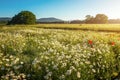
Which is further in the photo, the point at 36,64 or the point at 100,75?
the point at 100,75

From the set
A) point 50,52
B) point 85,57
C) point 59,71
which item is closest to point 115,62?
point 85,57

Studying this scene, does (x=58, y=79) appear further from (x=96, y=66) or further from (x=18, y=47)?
(x=18, y=47)

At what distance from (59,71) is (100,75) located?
212 cm

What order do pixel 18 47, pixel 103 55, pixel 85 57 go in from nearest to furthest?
pixel 85 57
pixel 103 55
pixel 18 47

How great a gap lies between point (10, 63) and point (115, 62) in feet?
13.5

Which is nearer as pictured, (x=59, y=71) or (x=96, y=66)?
(x=59, y=71)

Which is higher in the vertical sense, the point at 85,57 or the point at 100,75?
the point at 85,57

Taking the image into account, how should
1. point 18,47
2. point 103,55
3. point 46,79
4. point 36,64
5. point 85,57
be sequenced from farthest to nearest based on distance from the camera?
point 18,47, point 103,55, point 85,57, point 36,64, point 46,79

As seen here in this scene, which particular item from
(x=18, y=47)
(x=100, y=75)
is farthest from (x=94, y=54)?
(x=18, y=47)

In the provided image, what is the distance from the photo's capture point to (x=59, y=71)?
7.68 meters

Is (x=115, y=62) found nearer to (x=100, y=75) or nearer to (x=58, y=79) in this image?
(x=100, y=75)

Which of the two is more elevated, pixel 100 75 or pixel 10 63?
pixel 10 63

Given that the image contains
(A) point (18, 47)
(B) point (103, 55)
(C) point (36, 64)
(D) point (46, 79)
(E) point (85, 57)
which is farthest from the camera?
(A) point (18, 47)

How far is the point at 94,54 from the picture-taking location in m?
9.92
